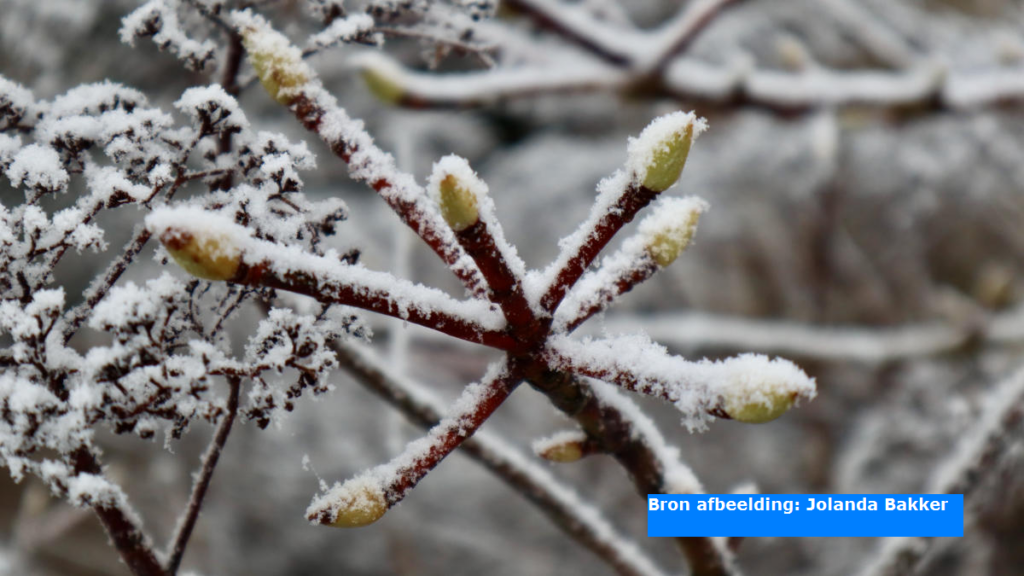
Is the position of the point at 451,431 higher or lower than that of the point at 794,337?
lower

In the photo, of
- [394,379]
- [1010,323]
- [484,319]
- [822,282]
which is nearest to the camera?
[484,319]

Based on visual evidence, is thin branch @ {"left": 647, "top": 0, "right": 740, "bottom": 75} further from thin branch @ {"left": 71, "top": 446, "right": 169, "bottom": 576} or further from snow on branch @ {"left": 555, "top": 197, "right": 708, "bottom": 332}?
thin branch @ {"left": 71, "top": 446, "right": 169, "bottom": 576}

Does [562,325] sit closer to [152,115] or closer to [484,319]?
[484,319]

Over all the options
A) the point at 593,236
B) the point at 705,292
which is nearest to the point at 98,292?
the point at 593,236

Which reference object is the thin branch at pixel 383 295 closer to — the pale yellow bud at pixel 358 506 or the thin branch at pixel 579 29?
the pale yellow bud at pixel 358 506

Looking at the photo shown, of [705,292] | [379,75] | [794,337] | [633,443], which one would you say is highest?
[705,292]

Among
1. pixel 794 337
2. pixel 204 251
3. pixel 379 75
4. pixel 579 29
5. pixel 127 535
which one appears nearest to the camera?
pixel 204 251

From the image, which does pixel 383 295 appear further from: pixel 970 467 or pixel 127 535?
pixel 970 467

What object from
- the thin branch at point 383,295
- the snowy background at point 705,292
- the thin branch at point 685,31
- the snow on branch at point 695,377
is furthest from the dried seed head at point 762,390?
the snowy background at point 705,292

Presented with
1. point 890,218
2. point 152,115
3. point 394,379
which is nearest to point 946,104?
point 890,218
